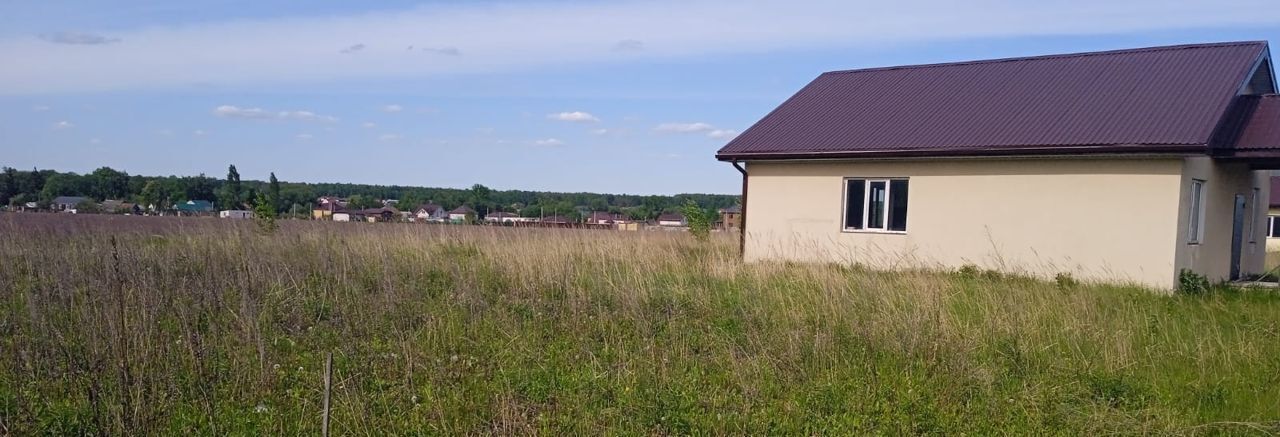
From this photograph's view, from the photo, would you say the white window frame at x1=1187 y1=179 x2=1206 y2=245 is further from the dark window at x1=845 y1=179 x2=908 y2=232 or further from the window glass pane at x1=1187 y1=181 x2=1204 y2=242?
the dark window at x1=845 y1=179 x2=908 y2=232

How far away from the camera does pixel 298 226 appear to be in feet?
70.0

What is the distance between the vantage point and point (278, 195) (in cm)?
4281

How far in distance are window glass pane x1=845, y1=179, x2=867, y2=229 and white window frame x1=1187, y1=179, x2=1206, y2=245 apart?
4.72 meters

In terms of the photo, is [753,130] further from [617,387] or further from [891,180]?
[617,387]

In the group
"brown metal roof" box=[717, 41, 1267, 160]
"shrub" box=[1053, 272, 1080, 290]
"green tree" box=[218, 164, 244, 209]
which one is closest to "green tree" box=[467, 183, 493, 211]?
"green tree" box=[218, 164, 244, 209]

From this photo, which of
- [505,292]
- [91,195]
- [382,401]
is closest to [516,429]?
[382,401]

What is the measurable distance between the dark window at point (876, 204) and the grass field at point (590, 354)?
400 centimetres

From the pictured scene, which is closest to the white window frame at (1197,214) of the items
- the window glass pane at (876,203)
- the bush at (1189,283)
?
the bush at (1189,283)

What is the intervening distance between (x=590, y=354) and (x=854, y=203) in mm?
9305

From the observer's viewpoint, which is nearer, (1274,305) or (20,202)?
(1274,305)

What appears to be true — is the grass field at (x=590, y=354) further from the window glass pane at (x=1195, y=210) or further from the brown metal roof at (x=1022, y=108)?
the brown metal roof at (x=1022, y=108)

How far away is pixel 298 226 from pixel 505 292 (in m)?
13.1

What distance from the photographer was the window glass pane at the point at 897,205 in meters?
14.9

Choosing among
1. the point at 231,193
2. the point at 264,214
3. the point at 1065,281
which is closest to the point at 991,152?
the point at 1065,281
